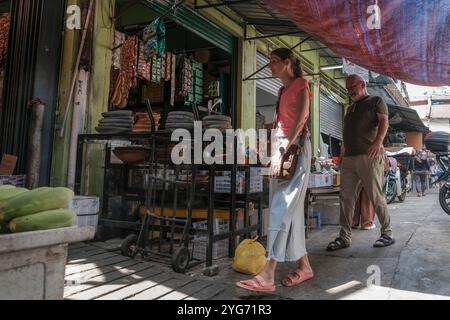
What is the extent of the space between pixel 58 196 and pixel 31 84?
3664 millimetres

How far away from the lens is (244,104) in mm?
8609

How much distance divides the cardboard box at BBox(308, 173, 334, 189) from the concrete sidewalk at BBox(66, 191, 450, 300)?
1441mm

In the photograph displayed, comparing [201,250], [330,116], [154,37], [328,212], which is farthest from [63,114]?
[330,116]

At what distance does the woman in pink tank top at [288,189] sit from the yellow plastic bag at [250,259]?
396 millimetres

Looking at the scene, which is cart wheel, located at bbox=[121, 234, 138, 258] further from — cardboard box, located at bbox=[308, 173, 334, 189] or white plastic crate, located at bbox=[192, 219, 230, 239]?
cardboard box, located at bbox=[308, 173, 334, 189]

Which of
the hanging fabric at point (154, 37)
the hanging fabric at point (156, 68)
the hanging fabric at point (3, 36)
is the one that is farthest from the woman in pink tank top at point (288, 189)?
the hanging fabric at point (3, 36)

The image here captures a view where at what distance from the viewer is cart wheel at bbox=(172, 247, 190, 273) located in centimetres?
338

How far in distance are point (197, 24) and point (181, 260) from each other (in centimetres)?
521

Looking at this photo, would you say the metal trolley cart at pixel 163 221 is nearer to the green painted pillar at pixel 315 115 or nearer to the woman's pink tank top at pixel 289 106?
the woman's pink tank top at pixel 289 106
